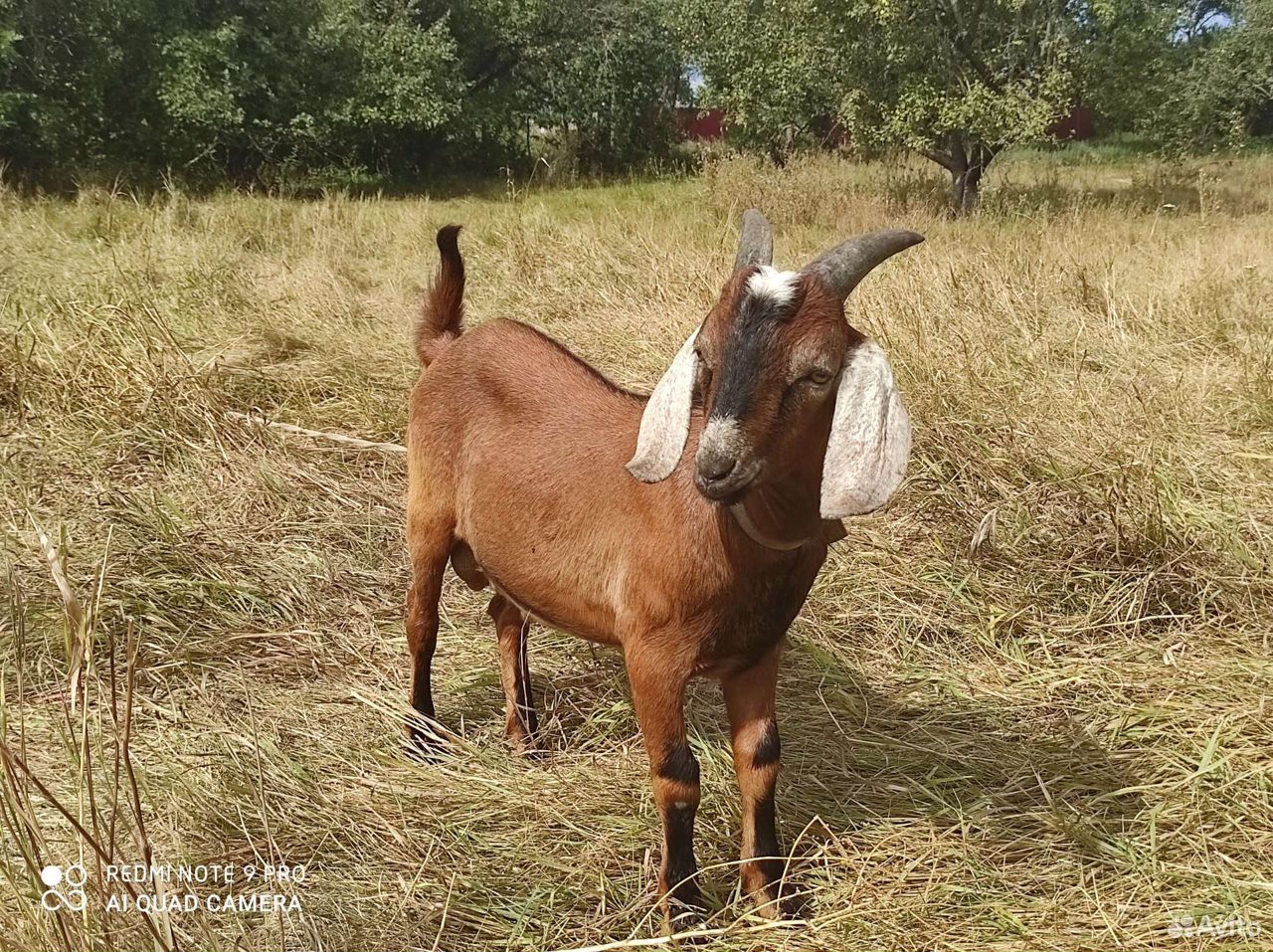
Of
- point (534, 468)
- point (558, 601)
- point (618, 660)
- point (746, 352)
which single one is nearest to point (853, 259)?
point (746, 352)

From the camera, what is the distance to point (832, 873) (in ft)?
7.38

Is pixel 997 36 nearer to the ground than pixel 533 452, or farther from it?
farther from it

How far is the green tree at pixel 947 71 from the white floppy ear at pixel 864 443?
29.7 ft

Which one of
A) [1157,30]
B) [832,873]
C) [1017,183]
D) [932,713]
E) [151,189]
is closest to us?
[832,873]

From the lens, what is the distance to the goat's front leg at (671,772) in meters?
1.97

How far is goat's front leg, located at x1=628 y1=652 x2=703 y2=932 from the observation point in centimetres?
197

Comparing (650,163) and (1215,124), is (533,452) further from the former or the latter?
(650,163)

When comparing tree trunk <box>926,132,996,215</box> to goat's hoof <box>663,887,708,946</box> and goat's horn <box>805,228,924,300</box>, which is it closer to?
goat's horn <box>805,228,924,300</box>

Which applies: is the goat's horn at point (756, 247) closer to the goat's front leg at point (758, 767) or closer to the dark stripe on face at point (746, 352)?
the dark stripe on face at point (746, 352)

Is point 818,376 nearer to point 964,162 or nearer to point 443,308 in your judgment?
point 443,308

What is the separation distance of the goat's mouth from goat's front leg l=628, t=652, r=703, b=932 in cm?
50

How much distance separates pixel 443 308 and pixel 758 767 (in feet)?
5.90

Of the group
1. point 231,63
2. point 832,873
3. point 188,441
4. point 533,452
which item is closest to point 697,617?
point 533,452

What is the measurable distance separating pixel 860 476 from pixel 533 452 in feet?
3.30
